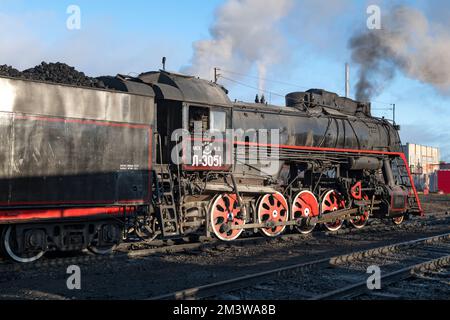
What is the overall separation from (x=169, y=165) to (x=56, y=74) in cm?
307

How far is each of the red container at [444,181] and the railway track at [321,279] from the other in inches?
1779

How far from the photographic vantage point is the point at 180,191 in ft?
36.8

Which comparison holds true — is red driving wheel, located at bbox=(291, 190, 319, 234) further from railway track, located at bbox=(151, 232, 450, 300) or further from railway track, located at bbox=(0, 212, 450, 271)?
railway track, located at bbox=(151, 232, 450, 300)

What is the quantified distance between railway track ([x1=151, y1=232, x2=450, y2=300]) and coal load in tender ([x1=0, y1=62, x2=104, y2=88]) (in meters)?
5.02

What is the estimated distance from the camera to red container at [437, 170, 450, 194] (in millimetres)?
52469

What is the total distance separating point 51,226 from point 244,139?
5.45 meters

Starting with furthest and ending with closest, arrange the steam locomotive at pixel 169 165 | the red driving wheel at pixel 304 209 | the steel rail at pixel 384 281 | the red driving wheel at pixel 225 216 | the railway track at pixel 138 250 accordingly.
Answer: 1. the red driving wheel at pixel 304 209
2. the red driving wheel at pixel 225 216
3. the railway track at pixel 138 250
4. the steam locomotive at pixel 169 165
5. the steel rail at pixel 384 281

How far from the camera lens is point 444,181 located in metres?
52.8

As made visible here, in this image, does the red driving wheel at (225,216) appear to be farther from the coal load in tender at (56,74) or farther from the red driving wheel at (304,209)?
the coal load in tender at (56,74)

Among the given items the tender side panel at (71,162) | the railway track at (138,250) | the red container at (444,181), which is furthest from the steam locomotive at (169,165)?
the red container at (444,181)

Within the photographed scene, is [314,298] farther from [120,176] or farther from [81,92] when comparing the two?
[81,92]

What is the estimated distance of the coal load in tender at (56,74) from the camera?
953 cm

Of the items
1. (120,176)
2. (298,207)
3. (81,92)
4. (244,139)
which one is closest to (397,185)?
(298,207)
